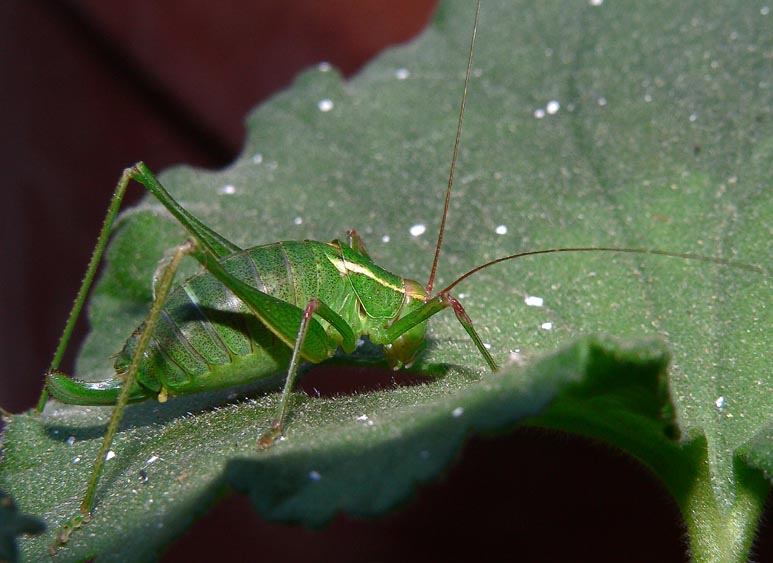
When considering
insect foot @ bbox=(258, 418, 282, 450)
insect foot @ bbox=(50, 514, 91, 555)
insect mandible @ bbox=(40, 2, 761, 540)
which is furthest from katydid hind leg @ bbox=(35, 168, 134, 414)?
insect foot @ bbox=(258, 418, 282, 450)

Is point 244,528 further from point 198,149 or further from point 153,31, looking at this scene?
point 153,31

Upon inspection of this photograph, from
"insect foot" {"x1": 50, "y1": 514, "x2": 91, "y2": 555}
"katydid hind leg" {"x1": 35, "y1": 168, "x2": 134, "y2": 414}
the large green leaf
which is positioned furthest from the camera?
"katydid hind leg" {"x1": 35, "y1": 168, "x2": 134, "y2": 414}

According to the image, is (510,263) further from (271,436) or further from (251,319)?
(271,436)

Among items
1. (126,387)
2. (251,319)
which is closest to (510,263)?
(251,319)

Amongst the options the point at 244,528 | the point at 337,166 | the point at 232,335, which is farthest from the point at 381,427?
the point at 244,528

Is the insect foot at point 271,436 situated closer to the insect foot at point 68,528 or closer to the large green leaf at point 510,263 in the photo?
the large green leaf at point 510,263

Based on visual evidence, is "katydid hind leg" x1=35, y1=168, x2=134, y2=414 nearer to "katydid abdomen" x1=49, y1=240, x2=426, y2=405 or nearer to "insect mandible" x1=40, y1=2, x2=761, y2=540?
"insect mandible" x1=40, y1=2, x2=761, y2=540

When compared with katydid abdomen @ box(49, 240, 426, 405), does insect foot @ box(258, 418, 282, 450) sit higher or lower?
lower
